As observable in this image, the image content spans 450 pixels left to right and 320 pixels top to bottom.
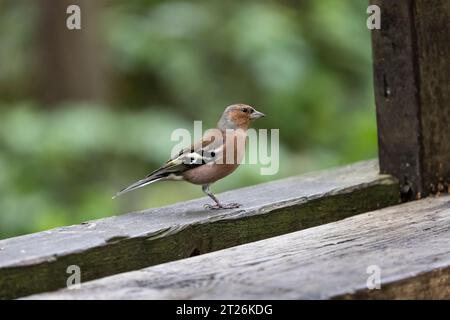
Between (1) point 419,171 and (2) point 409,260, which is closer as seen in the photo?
(2) point 409,260

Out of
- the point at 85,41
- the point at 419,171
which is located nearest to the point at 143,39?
the point at 85,41

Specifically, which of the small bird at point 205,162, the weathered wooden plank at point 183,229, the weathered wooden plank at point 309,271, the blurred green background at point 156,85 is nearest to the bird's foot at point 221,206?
the weathered wooden plank at point 183,229

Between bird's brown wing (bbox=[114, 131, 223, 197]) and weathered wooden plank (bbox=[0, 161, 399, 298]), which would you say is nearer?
weathered wooden plank (bbox=[0, 161, 399, 298])

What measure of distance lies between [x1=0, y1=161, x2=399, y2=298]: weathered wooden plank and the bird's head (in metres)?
0.52

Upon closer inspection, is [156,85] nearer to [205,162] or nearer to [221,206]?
[205,162]

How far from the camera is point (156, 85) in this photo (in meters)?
9.91

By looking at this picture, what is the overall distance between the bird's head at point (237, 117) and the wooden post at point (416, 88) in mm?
784

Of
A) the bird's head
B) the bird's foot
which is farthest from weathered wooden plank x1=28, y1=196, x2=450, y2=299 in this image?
the bird's head

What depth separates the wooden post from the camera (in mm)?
3441

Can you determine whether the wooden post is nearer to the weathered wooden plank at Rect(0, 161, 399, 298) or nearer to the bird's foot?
the weathered wooden plank at Rect(0, 161, 399, 298)
